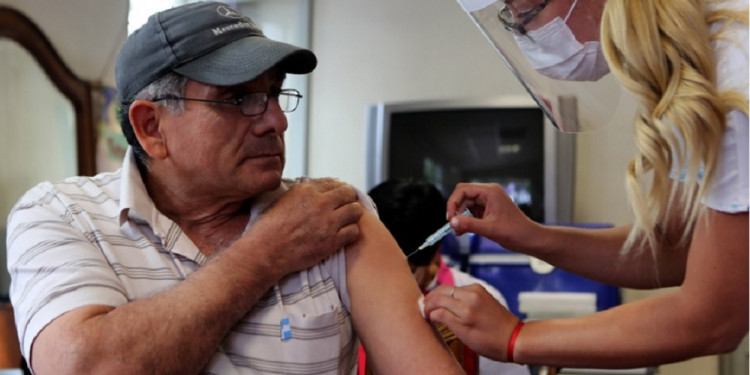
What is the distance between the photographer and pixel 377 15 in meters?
4.16

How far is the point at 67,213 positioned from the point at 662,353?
0.95 metres

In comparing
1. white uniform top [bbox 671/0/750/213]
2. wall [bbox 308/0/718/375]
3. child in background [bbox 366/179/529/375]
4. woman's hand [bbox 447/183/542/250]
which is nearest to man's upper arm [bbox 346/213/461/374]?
woman's hand [bbox 447/183/542/250]

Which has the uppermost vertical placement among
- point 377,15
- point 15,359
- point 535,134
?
point 377,15

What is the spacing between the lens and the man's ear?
1.41 meters

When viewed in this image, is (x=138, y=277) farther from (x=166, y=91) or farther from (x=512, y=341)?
(x=512, y=341)

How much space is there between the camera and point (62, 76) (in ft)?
10.8

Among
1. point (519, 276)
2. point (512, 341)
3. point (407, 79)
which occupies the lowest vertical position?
point (519, 276)

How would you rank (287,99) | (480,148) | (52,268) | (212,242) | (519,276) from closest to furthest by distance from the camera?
(52,268) < (212,242) < (287,99) < (519,276) < (480,148)

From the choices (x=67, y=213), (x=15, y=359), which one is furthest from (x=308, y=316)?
(x=15, y=359)

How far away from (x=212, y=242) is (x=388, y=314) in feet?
1.11

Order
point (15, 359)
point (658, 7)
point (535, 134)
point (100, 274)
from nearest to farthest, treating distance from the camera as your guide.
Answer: point (658, 7), point (100, 274), point (15, 359), point (535, 134)

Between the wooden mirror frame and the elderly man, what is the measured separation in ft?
6.24

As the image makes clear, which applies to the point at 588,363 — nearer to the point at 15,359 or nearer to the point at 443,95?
the point at 15,359

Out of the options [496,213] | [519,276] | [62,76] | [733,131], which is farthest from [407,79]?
[733,131]
